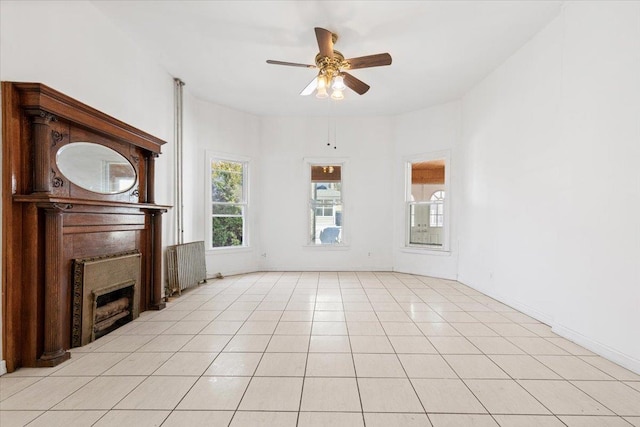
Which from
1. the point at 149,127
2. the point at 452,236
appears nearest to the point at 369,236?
the point at 452,236

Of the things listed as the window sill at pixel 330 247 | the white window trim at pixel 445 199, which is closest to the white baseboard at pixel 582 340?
the white window trim at pixel 445 199

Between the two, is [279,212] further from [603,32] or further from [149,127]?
[603,32]

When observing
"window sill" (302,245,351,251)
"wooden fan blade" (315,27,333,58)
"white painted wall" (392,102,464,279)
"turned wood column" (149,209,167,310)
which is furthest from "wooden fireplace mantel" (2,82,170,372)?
"white painted wall" (392,102,464,279)

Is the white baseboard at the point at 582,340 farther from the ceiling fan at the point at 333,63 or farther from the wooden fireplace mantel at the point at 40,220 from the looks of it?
the wooden fireplace mantel at the point at 40,220

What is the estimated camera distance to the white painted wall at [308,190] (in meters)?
6.08

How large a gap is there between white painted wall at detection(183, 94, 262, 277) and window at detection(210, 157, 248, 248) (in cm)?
14

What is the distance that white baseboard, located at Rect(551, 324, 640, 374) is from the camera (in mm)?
2188

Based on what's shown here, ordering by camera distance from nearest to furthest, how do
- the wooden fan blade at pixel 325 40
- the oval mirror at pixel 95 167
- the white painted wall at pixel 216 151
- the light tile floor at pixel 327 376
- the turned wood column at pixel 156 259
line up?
the light tile floor at pixel 327 376 < the oval mirror at pixel 95 167 < the wooden fan blade at pixel 325 40 < the turned wood column at pixel 156 259 < the white painted wall at pixel 216 151

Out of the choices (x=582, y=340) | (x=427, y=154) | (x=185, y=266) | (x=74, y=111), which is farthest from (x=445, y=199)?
(x=74, y=111)

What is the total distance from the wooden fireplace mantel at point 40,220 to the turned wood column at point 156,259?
0.93 metres

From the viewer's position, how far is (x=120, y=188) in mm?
3016

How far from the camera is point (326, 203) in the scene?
619 cm

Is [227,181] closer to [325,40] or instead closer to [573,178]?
[325,40]

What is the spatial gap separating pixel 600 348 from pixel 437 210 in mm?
3363
